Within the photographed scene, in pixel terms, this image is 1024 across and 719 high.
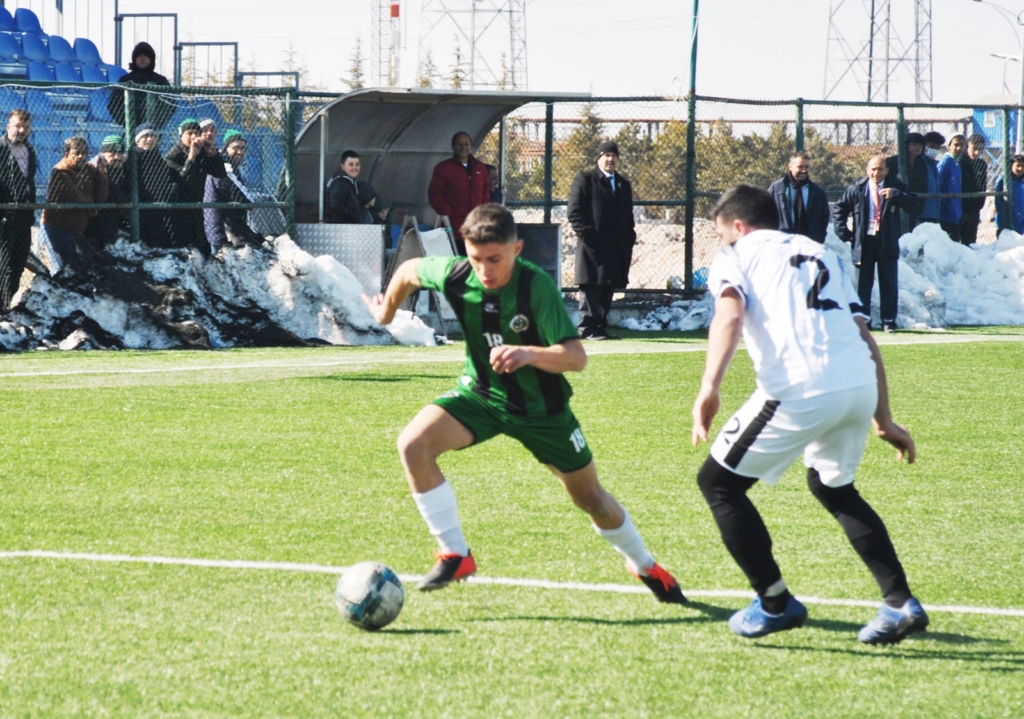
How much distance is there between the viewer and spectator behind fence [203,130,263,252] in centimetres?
1545

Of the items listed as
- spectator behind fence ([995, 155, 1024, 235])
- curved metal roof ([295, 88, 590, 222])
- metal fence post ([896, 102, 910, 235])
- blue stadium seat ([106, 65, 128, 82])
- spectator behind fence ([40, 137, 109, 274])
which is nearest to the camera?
spectator behind fence ([40, 137, 109, 274])

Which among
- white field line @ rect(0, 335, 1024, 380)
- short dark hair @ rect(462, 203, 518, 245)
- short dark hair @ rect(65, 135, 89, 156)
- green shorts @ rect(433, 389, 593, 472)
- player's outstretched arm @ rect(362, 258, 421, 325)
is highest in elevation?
short dark hair @ rect(65, 135, 89, 156)

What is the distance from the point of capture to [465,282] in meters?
5.28

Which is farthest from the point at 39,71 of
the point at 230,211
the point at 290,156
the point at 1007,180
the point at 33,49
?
the point at 1007,180

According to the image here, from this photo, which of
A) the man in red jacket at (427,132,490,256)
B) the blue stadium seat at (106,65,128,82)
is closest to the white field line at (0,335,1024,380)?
the man in red jacket at (427,132,490,256)

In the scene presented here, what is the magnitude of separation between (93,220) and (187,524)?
929cm

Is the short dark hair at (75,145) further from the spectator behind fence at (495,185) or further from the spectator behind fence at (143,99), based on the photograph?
the spectator behind fence at (495,185)

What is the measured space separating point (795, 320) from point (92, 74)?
2677 centimetres

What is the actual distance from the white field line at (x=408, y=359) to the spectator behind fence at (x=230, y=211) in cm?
273

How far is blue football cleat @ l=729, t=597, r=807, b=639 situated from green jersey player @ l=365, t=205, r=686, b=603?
1.65 feet

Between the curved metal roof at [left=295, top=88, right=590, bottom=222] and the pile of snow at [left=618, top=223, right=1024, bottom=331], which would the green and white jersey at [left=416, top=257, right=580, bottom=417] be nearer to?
the curved metal roof at [left=295, top=88, right=590, bottom=222]

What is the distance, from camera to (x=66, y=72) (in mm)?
27422

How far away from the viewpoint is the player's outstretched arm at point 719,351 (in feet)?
14.8

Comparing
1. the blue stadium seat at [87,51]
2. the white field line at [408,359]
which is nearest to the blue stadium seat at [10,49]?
the blue stadium seat at [87,51]
